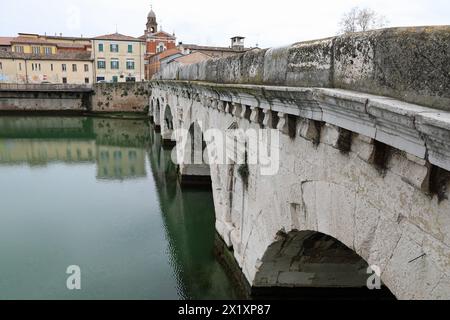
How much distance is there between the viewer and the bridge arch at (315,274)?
23.6 ft

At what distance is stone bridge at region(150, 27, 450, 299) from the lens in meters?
2.80

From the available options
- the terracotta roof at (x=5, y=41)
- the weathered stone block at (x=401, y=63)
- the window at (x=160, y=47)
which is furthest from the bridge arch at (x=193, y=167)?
the terracotta roof at (x=5, y=41)

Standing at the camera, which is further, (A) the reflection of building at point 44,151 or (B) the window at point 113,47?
(B) the window at point 113,47

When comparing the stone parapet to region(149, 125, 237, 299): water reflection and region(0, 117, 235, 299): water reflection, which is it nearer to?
region(149, 125, 237, 299): water reflection

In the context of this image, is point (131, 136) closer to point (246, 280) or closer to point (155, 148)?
point (155, 148)

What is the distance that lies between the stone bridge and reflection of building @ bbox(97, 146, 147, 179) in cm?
1289

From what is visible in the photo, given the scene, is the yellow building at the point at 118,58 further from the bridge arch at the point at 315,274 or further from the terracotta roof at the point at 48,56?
the bridge arch at the point at 315,274

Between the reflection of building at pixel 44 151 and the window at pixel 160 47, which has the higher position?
the window at pixel 160 47

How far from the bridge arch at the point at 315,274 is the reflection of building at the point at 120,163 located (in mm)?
12418

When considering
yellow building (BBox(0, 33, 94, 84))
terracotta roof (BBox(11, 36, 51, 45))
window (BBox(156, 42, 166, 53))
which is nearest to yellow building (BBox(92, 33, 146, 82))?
yellow building (BBox(0, 33, 94, 84))

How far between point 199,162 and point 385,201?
1356 cm

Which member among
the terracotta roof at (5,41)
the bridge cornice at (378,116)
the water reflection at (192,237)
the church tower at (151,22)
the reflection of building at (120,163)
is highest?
the church tower at (151,22)

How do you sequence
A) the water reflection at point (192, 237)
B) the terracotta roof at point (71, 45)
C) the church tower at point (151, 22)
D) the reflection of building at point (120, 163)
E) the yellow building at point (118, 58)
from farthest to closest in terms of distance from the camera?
the church tower at point (151, 22) < the terracotta roof at point (71, 45) < the yellow building at point (118, 58) < the reflection of building at point (120, 163) < the water reflection at point (192, 237)

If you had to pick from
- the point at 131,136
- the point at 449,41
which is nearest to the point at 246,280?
the point at 449,41
